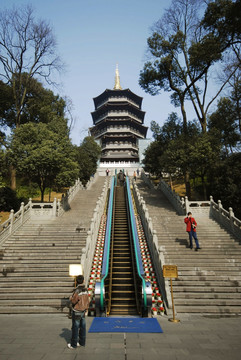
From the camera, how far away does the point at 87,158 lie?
30.5m

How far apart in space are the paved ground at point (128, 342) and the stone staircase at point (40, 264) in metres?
1.33

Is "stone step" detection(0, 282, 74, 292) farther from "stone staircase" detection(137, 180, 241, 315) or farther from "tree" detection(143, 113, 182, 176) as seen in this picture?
"tree" detection(143, 113, 182, 176)

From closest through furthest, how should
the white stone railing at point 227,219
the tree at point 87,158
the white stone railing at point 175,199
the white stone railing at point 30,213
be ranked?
the white stone railing at point 227,219, the white stone railing at point 30,213, the white stone railing at point 175,199, the tree at point 87,158

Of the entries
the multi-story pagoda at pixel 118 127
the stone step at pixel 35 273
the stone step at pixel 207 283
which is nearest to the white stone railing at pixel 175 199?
the stone step at pixel 207 283

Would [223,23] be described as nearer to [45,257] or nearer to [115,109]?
[45,257]

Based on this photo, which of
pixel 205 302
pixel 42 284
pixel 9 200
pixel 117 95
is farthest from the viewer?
pixel 117 95

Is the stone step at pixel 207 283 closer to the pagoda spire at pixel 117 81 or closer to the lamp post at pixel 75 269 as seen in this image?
the lamp post at pixel 75 269

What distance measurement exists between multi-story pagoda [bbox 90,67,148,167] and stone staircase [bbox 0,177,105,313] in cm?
3038

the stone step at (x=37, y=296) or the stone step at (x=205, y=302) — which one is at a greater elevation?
the stone step at (x=37, y=296)

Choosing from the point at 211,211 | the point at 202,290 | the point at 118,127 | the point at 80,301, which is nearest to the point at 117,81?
the point at 118,127

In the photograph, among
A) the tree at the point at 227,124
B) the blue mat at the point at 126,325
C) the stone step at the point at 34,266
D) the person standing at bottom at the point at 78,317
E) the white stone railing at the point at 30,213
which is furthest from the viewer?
the tree at the point at 227,124

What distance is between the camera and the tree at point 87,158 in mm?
29484

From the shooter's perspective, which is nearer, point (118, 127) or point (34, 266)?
point (34, 266)

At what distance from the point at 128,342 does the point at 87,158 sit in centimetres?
2660
